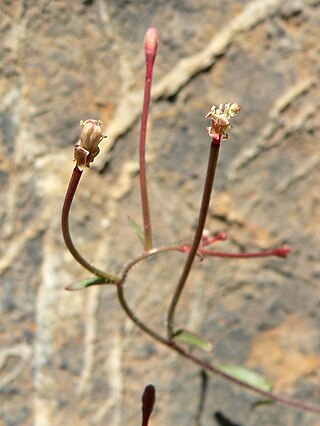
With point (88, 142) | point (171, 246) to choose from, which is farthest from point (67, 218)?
point (171, 246)

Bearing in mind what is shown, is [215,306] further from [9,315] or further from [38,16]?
[38,16]

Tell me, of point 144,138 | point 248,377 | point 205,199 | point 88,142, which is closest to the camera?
point 88,142

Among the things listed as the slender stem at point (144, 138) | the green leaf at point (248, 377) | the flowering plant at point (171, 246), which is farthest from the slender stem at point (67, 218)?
the green leaf at point (248, 377)

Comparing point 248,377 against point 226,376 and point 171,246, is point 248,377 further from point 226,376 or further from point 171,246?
point 171,246

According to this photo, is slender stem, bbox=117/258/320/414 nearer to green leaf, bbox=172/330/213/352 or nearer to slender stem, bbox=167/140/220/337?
green leaf, bbox=172/330/213/352

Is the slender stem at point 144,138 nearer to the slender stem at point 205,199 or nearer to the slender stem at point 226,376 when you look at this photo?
the slender stem at point 205,199

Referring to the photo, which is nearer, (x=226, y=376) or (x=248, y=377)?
(x=226, y=376)

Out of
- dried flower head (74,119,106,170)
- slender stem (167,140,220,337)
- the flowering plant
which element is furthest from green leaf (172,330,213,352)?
dried flower head (74,119,106,170)
